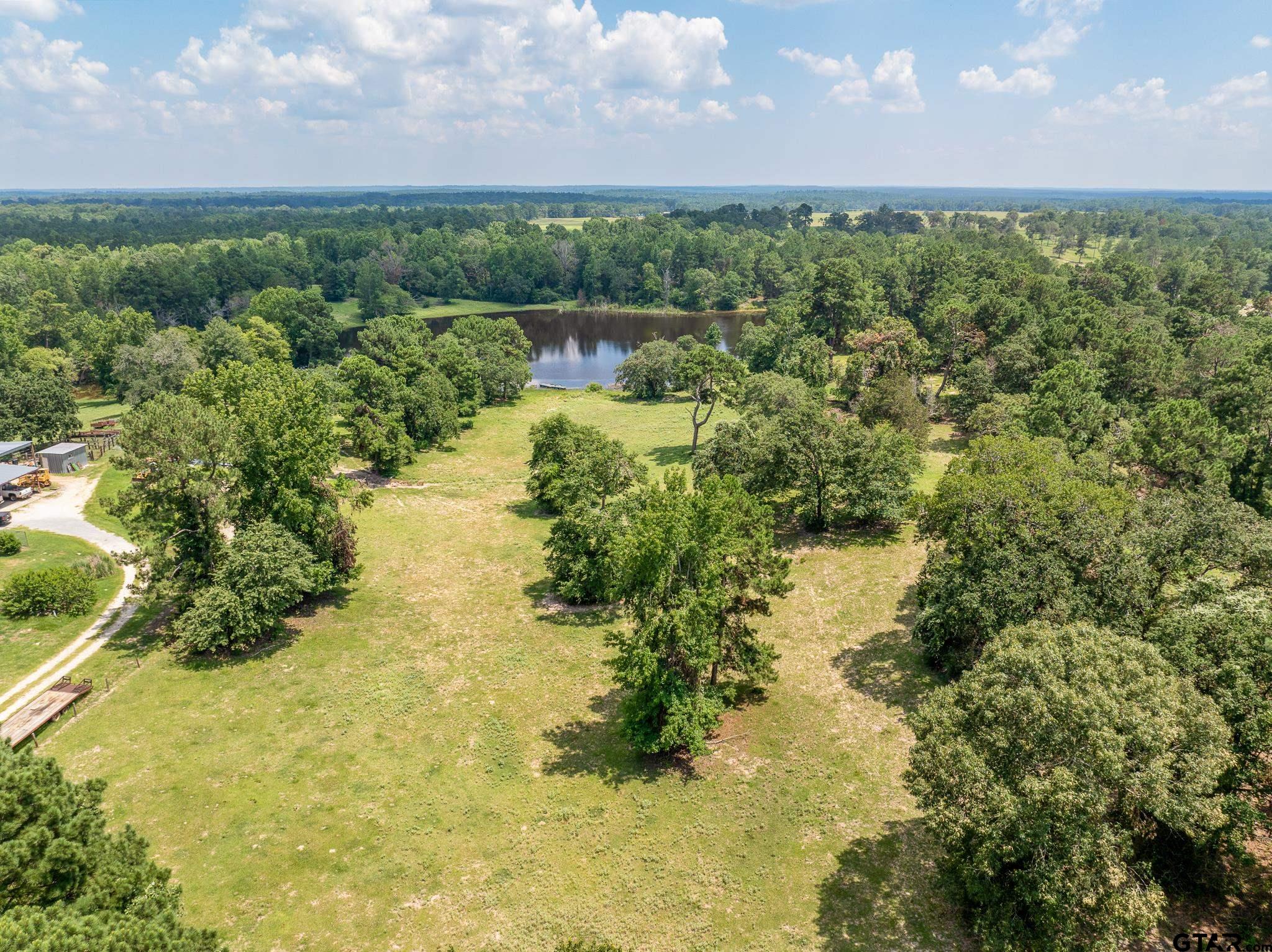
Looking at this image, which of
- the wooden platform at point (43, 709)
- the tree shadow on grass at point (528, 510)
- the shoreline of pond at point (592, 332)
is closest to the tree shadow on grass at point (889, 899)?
the wooden platform at point (43, 709)

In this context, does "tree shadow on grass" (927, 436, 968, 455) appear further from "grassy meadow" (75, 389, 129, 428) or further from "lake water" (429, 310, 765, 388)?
"grassy meadow" (75, 389, 129, 428)

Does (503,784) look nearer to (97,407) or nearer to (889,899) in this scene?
(889,899)

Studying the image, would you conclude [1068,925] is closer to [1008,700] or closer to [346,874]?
[1008,700]

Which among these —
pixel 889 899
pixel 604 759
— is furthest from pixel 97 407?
pixel 889 899

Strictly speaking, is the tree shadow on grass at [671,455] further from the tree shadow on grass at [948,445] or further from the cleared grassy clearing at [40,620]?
the cleared grassy clearing at [40,620]

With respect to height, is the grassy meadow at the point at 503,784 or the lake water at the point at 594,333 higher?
the lake water at the point at 594,333
